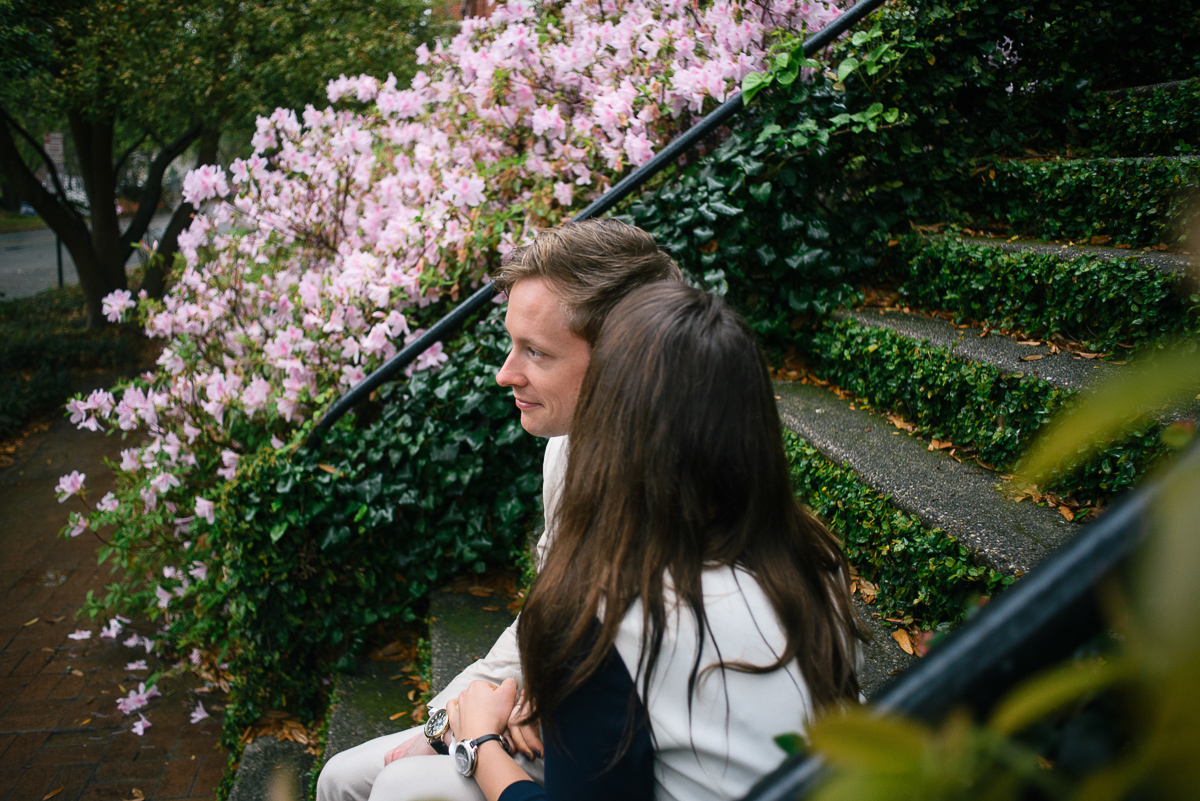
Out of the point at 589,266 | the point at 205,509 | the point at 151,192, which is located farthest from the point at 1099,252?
the point at 151,192

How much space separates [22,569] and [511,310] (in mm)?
4819

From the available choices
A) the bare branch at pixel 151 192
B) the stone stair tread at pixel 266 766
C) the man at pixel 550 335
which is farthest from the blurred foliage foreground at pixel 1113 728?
the bare branch at pixel 151 192

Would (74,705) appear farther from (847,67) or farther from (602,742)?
(847,67)

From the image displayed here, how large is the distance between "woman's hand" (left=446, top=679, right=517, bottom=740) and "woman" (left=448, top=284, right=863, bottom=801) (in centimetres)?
25

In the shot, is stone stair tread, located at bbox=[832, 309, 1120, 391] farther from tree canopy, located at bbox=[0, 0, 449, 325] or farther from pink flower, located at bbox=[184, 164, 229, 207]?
tree canopy, located at bbox=[0, 0, 449, 325]

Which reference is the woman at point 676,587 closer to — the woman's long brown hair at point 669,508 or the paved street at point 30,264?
the woman's long brown hair at point 669,508

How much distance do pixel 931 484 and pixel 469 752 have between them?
62.4 inches

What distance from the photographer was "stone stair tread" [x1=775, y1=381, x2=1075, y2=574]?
1.95 meters

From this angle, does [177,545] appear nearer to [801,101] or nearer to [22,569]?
[22,569]

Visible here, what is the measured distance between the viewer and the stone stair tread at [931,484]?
1945 mm

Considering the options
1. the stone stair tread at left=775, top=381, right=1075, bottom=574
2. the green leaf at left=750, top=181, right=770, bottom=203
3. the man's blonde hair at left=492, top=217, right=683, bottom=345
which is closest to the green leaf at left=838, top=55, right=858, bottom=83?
the green leaf at left=750, top=181, right=770, bottom=203

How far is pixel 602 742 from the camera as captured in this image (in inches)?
45.8

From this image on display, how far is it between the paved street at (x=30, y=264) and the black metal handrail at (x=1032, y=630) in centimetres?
1819

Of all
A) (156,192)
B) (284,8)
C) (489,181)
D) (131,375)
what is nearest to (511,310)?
(489,181)
